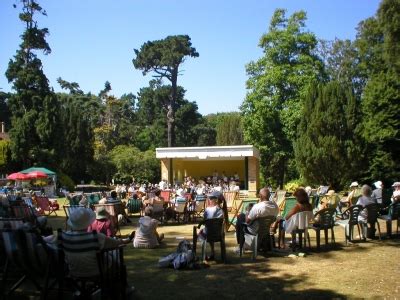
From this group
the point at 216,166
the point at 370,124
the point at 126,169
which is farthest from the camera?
the point at 126,169

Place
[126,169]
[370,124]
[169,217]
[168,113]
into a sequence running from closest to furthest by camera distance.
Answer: [169,217] → [370,124] → [126,169] → [168,113]

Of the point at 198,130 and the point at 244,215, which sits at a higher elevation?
the point at 198,130

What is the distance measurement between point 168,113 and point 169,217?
33.3 metres

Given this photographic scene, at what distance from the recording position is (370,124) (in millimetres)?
22453

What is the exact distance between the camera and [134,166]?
1545 inches

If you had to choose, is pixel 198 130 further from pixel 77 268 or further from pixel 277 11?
pixel 77 268

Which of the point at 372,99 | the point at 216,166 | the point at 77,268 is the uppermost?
the point at 372,99

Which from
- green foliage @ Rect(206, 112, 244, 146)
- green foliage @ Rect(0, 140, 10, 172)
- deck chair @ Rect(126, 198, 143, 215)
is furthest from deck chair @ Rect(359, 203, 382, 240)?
green foliage @ Rect(206, 112, 244, 146)

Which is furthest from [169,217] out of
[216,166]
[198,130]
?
[198,130]

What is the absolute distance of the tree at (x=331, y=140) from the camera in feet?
75.2

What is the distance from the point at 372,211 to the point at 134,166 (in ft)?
105

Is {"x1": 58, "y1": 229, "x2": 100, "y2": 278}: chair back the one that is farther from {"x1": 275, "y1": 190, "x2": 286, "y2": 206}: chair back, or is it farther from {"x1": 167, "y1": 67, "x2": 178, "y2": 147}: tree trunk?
{"x1": 167, "y1": 67, "x2": 178, "y2": 147}: tree trunk

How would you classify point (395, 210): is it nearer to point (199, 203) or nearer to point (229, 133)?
point (199, 203)

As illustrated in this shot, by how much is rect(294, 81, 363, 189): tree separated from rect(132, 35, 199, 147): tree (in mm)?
21194
